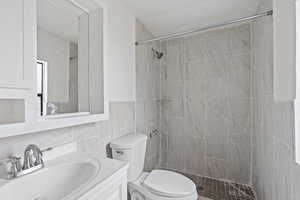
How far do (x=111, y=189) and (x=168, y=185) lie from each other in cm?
68

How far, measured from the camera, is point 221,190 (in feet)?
6.45

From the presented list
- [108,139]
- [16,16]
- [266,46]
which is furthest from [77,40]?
[266,46]

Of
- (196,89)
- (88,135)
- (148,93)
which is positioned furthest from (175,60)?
(88,135)

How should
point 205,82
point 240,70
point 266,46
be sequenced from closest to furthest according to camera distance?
point 266,46 < point 240,70 < point 205,82

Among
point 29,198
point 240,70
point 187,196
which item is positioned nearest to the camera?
point 29,198

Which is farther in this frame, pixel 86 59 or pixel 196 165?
pixel 196 165

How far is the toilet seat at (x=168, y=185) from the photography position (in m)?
1.21

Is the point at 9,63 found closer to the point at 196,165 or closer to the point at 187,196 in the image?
the point at 187,196

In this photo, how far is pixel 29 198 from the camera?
0.71 meters

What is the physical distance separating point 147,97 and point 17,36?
1.52 metres

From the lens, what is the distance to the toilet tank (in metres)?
1.34

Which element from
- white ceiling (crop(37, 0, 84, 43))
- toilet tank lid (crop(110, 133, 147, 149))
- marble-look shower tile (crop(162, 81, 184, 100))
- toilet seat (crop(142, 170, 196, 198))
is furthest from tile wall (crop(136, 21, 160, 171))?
white ceiling (crop(37, 0, 84, 43))

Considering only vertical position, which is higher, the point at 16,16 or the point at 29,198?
the point at 16,16

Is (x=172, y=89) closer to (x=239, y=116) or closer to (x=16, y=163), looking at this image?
(x=239, y=116)
